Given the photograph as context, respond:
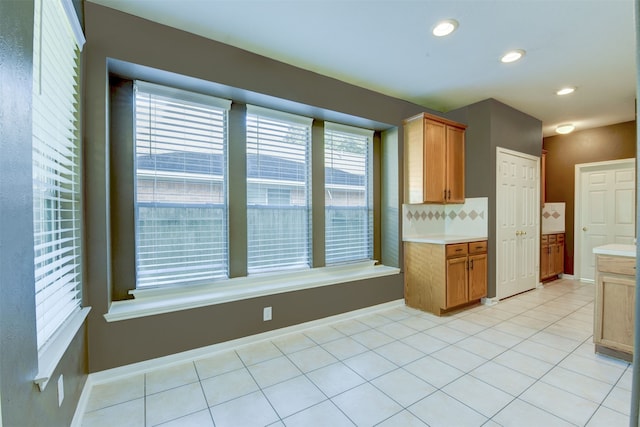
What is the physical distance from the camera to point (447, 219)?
4.27 meters

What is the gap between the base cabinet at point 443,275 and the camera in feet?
10.9

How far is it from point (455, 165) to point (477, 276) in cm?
156

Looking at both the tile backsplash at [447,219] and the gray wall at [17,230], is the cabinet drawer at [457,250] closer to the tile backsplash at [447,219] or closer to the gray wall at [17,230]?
the tile backsplash at [447,219]

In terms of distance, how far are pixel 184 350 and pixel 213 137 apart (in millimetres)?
1925

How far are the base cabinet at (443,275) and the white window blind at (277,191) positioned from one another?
1.46 meters

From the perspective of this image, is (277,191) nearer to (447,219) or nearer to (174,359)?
(174,359)

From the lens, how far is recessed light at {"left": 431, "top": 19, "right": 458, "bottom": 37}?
89.4 inches

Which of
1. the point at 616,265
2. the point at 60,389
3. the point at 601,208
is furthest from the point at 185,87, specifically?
the point at 601,208

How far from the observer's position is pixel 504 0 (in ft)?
6.69

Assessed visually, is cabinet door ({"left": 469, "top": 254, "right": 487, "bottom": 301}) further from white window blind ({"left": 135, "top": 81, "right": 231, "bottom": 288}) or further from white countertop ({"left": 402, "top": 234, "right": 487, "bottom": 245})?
white window blind ({"left": 135, "top": 81, "right": 231, "bottom": 288})

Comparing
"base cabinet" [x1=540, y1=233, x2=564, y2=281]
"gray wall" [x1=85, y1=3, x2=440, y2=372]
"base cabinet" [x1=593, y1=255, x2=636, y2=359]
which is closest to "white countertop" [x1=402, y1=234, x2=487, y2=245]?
"gray wall" [x1=85, y1=3, x2=440, y2=372]

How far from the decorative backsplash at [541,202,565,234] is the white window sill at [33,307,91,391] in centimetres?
684

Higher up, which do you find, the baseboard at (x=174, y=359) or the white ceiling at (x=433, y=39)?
the white ceiling at (x=433, y=39)

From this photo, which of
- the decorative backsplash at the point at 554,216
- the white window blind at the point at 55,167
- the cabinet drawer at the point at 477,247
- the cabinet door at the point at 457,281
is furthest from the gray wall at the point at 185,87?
the decorative backsplash at the point at 554,216
